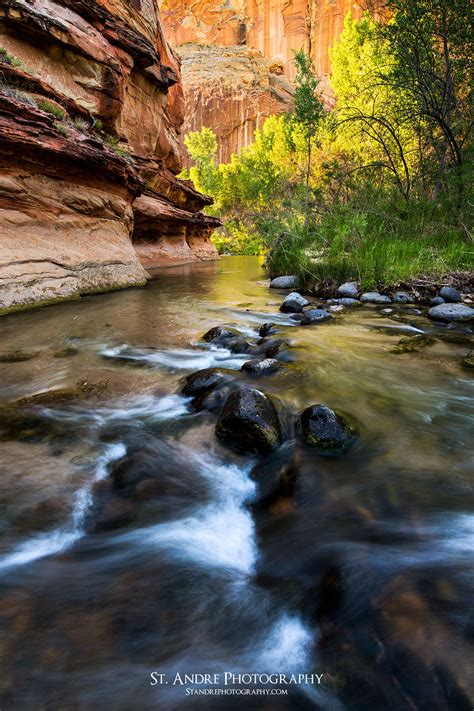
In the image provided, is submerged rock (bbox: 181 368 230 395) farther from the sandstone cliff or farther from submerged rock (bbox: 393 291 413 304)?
submerged rock (bbox: 393 291 413 304)

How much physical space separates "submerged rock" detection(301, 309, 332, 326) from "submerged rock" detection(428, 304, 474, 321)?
1444 mm

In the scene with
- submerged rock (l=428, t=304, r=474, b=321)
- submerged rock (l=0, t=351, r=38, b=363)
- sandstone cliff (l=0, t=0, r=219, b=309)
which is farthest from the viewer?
sandstone cliff (l=0, t=0, r=219, b=309)

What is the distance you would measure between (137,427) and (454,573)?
1907 mm

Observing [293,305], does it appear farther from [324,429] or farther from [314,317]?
[324,429]

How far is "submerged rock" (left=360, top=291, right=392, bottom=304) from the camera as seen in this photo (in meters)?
6.55

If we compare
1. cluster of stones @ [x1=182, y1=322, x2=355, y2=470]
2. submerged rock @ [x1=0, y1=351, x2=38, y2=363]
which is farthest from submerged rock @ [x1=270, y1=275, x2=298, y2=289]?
cluster of stones @ [x1=182, y1=322, x2=355, y2=470]

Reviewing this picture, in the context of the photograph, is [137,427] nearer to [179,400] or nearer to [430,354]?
[179,400]

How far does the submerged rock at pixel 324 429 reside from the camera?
218 centimetres

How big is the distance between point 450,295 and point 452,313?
1.03m

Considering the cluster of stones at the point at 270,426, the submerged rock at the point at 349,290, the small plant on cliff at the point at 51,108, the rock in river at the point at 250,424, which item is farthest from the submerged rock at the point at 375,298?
the small plant on cliff at the point at 51,108

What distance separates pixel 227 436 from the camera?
2.25 m

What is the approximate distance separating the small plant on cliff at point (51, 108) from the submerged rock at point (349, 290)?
6855mm

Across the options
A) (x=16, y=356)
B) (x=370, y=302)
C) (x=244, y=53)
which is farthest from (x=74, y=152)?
(x=244, y=53)

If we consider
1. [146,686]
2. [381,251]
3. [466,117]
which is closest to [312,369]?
[146,686]
